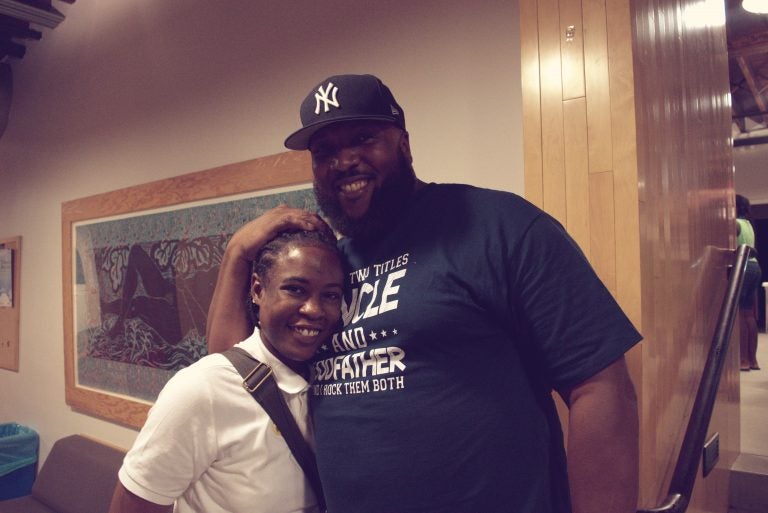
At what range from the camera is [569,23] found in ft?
4.96

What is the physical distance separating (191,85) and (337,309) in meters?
2.22

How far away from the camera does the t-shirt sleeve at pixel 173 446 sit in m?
1.16

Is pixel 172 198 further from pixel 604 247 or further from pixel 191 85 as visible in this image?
pixel 604 247

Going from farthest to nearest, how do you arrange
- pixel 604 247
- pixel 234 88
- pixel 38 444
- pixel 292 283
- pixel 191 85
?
1. pixel 38 444
2. pixel 191 85
3. pixel 234 88
4. pixel 604 247
5. pixel 292 283

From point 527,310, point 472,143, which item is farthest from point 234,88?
point 527,310

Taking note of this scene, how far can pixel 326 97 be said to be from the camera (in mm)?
1280

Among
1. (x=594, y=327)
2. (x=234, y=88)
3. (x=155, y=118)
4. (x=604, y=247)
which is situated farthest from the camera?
(x=155, y=118)

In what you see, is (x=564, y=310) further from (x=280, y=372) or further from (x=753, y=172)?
(x=753, y=172)

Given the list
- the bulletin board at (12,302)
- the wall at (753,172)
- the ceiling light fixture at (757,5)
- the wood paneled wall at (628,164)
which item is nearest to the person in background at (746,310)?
the ceiling light fixture at (757,5)

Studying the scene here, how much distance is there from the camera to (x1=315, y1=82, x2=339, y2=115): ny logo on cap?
1269 millimetres

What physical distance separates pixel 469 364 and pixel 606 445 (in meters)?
0.28

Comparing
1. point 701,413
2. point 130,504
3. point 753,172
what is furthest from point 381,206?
point 753,172

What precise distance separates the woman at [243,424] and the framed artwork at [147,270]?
113 centimetres

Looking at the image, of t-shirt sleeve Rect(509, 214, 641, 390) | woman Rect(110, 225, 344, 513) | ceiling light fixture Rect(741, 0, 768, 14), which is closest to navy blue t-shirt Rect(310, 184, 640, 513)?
t-shirt sleeve Rect(509, 214, 641, 390)
